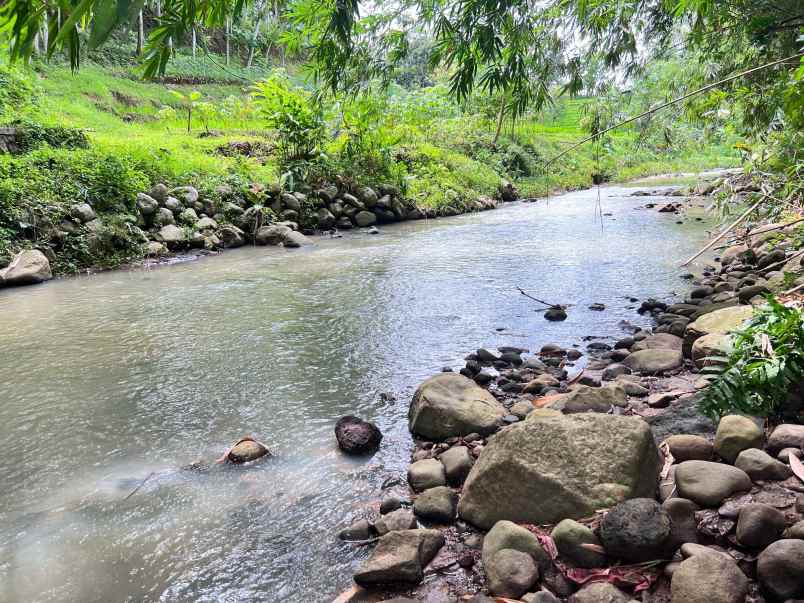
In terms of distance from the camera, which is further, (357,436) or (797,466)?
(357,436)

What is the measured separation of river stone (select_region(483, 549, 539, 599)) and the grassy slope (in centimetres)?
462

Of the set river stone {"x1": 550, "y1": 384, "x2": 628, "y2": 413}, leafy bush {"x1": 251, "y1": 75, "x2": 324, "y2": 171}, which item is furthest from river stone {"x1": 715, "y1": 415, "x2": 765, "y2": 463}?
leafy bush {"x1": 251, "y1": 75, "x2": 324, "y2": 171}

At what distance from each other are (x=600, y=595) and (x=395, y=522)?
838 millimetres

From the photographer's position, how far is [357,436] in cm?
297

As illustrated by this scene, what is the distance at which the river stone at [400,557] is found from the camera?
2008 millimetres

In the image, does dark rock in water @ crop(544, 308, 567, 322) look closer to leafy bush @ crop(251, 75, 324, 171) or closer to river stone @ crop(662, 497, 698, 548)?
river stone @ crop(662, 497, 698, 548)

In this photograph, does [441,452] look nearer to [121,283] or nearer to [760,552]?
[760,552]

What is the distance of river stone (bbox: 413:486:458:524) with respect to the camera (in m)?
2.35

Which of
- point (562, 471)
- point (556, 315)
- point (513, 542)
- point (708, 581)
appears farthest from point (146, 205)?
point (708, 581)

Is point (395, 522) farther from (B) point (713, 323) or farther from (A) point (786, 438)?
(B) point (713, 323)

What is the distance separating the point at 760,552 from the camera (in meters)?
1.76

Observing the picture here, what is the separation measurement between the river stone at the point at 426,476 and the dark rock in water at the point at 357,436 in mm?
339

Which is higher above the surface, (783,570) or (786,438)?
(786,438)

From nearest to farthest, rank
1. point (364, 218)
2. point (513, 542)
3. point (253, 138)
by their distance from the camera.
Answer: point (513, 542)
point (364, 218)
point (253, 138)
